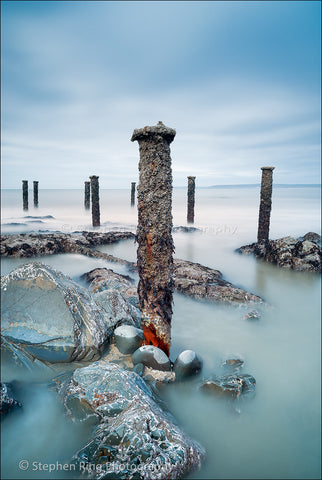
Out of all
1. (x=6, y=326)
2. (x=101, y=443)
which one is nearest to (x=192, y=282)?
(x=6, y=326)

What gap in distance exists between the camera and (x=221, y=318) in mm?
6012

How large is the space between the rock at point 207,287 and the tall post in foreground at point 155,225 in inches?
122

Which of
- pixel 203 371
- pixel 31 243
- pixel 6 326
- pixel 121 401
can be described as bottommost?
pixel 203 371

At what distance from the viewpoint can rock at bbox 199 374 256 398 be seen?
11.6 feet

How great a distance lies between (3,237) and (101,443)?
10.7m

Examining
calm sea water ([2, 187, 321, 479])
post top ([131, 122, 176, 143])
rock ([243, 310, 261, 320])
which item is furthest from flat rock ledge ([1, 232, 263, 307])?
post top ([131, 122, 176, 143])

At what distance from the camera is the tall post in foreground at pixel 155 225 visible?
3570 millimetres

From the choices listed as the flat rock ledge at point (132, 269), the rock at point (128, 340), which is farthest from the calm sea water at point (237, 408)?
the rock at point (128, 340)

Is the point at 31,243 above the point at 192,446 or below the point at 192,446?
above

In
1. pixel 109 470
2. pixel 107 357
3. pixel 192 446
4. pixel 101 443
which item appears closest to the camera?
pixel 109 470

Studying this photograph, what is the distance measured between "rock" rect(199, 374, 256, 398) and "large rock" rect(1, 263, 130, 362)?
5.26ft

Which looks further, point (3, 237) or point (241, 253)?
point (241, 253)

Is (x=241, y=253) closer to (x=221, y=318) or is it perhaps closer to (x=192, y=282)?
(x=192, y=282)

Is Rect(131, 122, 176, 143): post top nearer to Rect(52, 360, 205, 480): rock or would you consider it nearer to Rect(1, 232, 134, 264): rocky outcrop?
Rect(52, 360, 205, 480): rock
